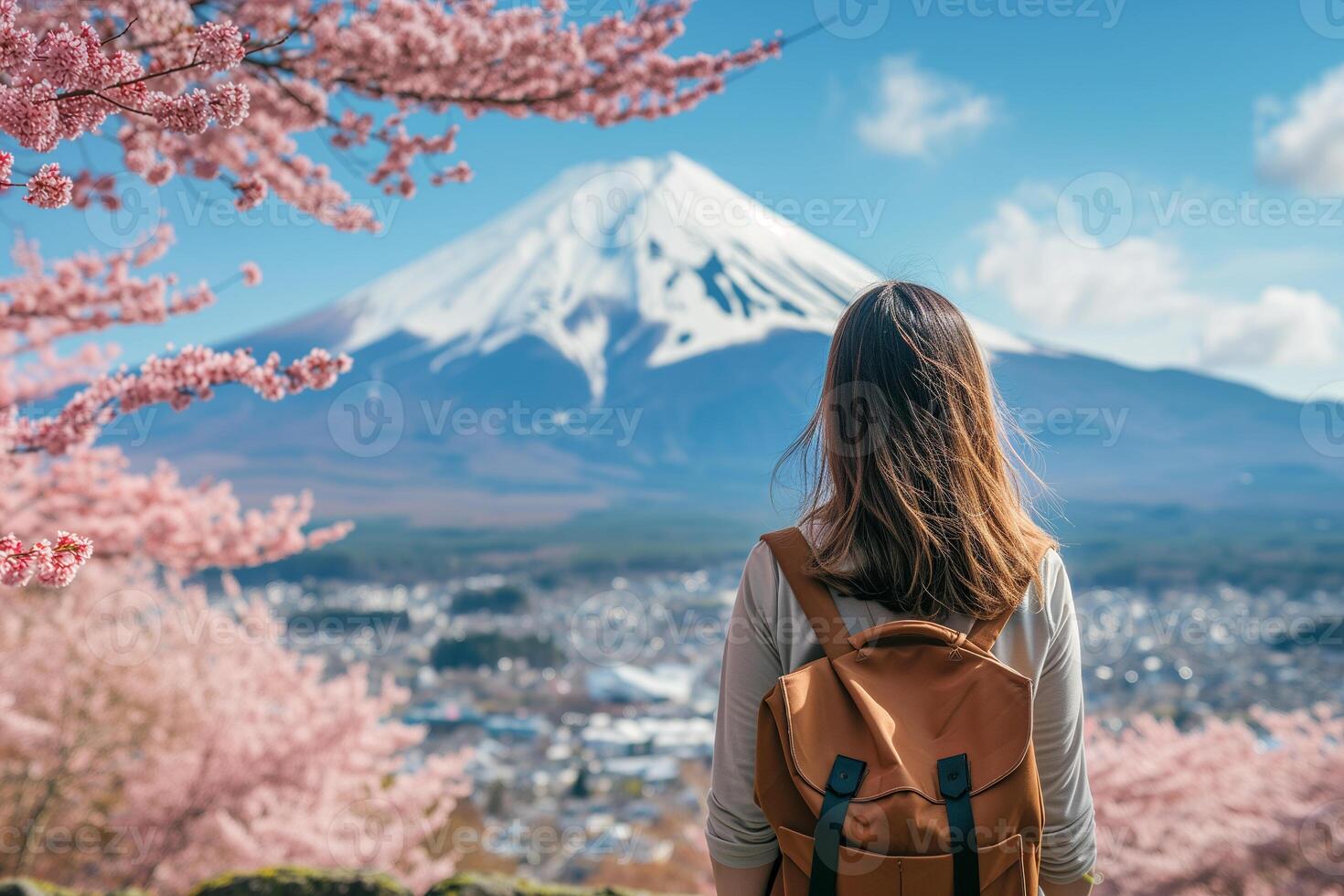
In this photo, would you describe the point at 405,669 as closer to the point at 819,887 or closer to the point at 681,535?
the point at 819,887

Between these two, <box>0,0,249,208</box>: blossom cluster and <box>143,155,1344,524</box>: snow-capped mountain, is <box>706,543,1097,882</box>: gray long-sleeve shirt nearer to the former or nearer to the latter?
<box>0,0,249,208</box>: blossom cluster

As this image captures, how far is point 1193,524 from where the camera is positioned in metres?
53.3

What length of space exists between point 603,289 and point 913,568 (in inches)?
2971

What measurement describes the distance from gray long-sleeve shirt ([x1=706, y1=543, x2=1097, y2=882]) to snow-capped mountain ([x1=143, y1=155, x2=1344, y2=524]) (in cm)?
6060

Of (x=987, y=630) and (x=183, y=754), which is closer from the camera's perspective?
(x=987, y=630)

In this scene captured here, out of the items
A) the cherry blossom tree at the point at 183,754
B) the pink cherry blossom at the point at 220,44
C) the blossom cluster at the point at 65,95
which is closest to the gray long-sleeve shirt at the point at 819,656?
the blossom cluster at the point at 65,95

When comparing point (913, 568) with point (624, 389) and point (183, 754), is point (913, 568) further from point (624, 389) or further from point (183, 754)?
point (624, 389)

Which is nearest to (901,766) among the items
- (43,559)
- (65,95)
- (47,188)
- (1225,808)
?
(43,559)

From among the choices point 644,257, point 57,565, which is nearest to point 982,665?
point 57,565

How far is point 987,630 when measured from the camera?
99cm

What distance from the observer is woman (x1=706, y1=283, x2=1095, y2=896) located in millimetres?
1013

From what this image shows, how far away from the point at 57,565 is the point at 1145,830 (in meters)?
5.17

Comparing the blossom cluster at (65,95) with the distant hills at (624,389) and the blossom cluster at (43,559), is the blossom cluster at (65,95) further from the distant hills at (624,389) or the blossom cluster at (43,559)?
the distant hills at (624,389)

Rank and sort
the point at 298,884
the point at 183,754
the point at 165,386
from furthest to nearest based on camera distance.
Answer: the point at 183,754
the point at 298,884
the point at 165,386
